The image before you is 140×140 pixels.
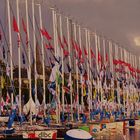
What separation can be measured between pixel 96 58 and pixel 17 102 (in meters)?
38.8

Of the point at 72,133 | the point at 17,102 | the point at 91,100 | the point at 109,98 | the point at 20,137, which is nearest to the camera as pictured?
the point at 72,133

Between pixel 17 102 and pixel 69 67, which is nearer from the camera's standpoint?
pixel 17 102

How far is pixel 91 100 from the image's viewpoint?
80438mm

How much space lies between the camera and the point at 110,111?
8594 centimetres

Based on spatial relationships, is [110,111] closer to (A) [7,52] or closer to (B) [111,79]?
(B) [111,79]

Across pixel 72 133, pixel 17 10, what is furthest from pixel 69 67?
pixel 72 133

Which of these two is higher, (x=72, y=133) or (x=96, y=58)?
(x=96, y=58)

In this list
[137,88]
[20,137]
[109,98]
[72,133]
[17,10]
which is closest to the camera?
[72,133]

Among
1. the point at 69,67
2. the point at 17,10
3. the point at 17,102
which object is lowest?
the point at 17,102

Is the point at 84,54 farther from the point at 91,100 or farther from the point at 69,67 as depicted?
the point at 69,67

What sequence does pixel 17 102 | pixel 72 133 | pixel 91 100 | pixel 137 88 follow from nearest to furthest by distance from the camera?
pixel 72 133
pixel 17 102
pixel 91 100
pixel 137 88

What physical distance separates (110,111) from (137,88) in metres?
37.6

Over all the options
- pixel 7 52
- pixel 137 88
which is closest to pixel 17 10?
pixel 7 52

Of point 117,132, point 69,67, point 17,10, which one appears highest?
point 17,10
